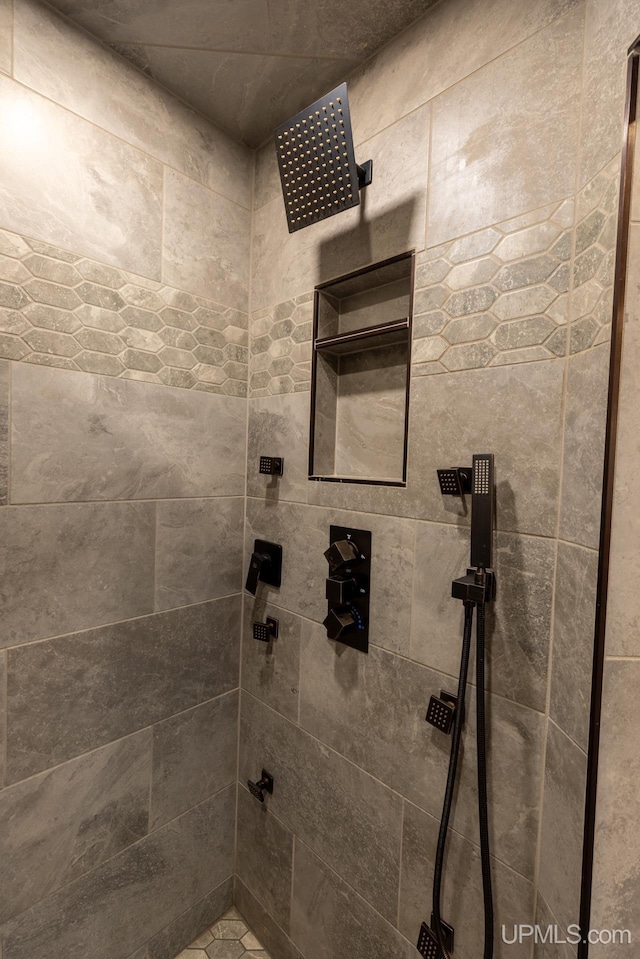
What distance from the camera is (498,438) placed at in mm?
863

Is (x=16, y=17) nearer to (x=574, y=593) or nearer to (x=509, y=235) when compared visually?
(x=509, y=235)

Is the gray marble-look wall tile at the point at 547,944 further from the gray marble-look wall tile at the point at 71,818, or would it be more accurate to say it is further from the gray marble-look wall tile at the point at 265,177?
the gray marble-look wall tile at the point at 265,177

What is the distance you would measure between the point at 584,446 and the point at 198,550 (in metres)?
1.11

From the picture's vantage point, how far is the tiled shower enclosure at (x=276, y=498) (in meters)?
0.79

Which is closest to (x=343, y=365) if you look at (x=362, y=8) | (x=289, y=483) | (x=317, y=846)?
(x=289, y=483)

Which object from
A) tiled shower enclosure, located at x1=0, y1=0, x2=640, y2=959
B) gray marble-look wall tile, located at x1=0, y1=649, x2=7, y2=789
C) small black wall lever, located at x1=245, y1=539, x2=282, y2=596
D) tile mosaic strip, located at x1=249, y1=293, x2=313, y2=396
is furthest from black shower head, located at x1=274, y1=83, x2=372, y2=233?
gray marble-look wall tile, located at x1=0, y1=649, x2=7, y2=789

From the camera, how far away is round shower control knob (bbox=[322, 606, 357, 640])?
3.59ft

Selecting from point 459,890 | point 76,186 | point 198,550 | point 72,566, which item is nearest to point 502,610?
point 459,890

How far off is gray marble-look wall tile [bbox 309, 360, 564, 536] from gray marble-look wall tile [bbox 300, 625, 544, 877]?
0.33 metres

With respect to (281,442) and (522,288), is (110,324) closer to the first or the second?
(281,442)

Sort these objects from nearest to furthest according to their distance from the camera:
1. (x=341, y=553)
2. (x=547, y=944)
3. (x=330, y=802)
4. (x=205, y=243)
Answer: (x=547, y=944) → (x=341, y=553) → (x=330, y=802) → (x=205, y=243)

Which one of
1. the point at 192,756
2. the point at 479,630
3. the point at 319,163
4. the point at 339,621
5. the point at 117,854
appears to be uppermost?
the point at 319,163

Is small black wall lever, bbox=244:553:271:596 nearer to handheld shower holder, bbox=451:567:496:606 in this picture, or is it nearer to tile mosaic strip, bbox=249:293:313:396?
tile mosaic strip, bbox=249:293:313:396

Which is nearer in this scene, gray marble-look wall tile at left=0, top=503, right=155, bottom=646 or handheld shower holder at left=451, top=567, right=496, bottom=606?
handheld shower holder at left=451, top=567, right=496, bottom=606
